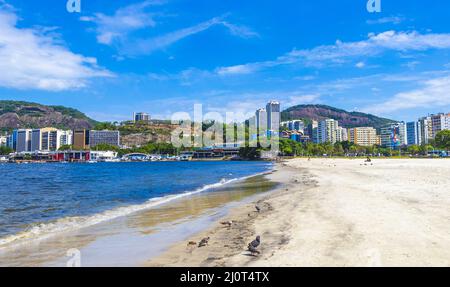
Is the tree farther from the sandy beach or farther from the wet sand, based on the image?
the wet sand

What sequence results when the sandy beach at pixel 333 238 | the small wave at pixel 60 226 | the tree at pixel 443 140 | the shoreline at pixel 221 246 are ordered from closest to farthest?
the sandy beach at pixel 333 238 < the shoreline at pixel 221 246 < the small wave at pixel 60 226 < the tree at pixel 443 140

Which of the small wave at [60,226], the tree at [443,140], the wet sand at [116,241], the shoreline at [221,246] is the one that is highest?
the tree at [443,140]

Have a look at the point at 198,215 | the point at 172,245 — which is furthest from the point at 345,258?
the point at 198,215

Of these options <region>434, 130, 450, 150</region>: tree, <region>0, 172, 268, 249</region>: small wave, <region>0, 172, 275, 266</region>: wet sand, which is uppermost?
<region>434, 130, 450, 150</region>: tree

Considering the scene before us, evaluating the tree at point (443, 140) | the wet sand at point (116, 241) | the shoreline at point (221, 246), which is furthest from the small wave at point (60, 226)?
the tree at point (443, 140)

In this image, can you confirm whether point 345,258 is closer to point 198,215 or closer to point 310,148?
point 198,215

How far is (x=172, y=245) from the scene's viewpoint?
927 cm

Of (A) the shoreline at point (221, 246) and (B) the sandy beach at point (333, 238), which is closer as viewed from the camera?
(B) the sandy beach at point (333, 238)

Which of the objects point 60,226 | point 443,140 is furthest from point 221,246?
point 443,140

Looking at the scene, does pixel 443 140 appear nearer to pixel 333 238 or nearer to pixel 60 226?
pixel 333 238

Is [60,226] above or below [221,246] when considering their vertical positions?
below

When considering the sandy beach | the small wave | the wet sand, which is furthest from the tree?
the small wave

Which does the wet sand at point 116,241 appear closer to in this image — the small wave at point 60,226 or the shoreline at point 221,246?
the shoreline at point 221,246
